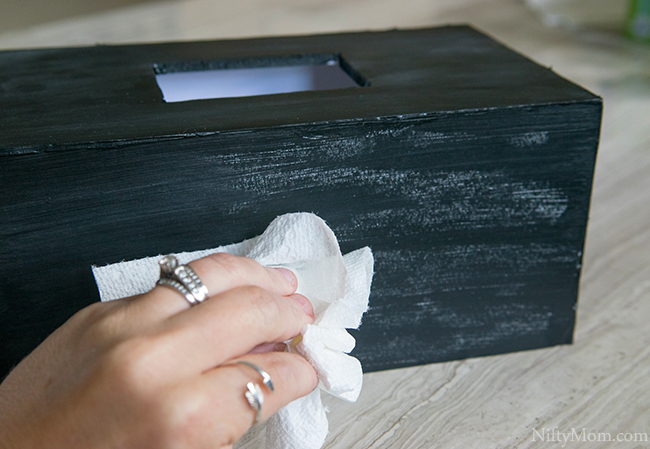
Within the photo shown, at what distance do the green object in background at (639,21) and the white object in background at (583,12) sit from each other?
80 millimetres

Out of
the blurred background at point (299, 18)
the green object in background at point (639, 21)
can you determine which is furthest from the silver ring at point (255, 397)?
the green object in background at point (639, 21)

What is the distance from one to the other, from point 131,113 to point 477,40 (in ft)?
1.13

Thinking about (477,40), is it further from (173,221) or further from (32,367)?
(32,367)

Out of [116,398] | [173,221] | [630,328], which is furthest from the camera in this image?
[630,328]

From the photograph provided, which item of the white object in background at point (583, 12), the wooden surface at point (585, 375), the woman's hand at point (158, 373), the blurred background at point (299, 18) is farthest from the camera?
the white object in background at point (583, 12)

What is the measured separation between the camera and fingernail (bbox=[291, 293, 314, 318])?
0.35m

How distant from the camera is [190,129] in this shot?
1.15 feet

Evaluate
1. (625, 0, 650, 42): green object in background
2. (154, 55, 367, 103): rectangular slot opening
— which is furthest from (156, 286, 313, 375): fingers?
(625, 0, 650, 42): green object in background

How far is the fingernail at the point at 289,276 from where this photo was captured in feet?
1.15

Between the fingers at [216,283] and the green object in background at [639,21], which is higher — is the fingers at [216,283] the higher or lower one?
the higher one

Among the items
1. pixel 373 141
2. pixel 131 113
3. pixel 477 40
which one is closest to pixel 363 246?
pixel 373 141

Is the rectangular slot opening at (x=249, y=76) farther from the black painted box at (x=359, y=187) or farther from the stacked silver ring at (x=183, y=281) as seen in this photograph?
the stacked silver ring at (x=183, y=281)

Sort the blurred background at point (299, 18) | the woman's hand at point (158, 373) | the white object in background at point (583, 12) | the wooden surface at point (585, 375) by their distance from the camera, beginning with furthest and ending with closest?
1. the white object in background at point (583, 12)
2. the blurred background at point (299, 18)
3. the wooden surface at point (585, 375)
4. the woman's hand at point (158, 373)

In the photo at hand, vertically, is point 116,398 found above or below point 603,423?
above
